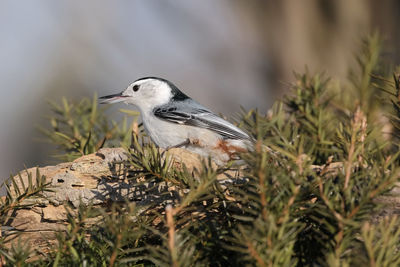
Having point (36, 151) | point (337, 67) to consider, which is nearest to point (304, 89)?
point (337, 67)

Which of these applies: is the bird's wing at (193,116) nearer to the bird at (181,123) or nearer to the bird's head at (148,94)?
the bird at (181,123)

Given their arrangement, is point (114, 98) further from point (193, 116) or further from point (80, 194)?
point (80, 194)

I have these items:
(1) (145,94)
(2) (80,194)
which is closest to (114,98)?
(1) (145,94)

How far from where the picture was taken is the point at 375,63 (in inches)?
96.7

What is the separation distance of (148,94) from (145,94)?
21 mm

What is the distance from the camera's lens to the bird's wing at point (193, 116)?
2733 mm

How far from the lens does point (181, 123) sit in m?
2.94

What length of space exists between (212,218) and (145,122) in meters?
1.83

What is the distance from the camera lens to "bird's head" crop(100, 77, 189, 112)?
3455 millimetres

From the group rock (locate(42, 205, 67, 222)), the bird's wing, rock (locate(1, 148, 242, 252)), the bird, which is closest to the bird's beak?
the bird

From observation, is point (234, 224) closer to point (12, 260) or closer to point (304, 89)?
point (12, 260)

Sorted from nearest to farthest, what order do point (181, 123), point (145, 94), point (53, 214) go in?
point (53, 214) → point (181, 123) → point (145, 94)

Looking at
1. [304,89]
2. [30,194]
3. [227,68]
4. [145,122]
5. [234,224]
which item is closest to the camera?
[234,224]

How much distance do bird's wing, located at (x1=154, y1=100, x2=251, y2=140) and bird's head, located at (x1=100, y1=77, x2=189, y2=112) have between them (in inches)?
8.4
